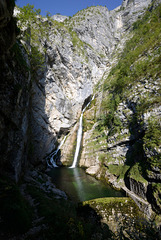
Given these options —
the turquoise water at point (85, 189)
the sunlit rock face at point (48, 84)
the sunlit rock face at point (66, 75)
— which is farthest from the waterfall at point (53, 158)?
the turquoise water at point (85, 189)

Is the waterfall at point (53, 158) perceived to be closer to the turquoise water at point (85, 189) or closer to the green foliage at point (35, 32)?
the turquoise water at point (85, 189)

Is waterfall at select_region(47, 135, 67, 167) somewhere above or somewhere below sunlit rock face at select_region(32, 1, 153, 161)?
below

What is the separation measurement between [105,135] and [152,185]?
40.3 feet

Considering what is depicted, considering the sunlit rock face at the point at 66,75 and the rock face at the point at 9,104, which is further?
the sunlit rock face at the point at 66,75

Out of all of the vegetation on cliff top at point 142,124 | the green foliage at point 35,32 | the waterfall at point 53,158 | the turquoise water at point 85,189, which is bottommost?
the turquoise water at point 85,189

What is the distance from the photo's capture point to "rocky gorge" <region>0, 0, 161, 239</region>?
27.3 ft

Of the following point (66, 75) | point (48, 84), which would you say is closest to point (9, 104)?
point (48, 84)

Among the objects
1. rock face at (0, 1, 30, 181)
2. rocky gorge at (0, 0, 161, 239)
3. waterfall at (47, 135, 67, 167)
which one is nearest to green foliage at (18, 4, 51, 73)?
rocky gorge at (0, 0, 161, 239)

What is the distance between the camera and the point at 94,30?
4853 centimetres

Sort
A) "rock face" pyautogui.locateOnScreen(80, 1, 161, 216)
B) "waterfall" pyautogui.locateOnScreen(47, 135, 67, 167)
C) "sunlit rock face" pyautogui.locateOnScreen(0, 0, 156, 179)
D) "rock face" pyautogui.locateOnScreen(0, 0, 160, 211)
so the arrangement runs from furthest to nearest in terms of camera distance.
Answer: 1. "waterfall" pyautogui.locateOnScreen(47, 135, 67, 167)
2. "rock face" pyautogui.locateOnScreen(80, 1, 161, 216)
3. "rock face" pyautogui.locateOnScreen(0, 0, 160, 211)
4. "sunlit rock face" pyautogui.locateOnScreen(0, 0, 156, 179)

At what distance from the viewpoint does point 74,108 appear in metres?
30.1

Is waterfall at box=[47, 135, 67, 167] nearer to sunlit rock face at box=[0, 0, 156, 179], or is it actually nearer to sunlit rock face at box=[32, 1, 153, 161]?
sunlit rock face at box=[0, 0, 156, 179]

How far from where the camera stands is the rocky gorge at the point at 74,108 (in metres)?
8.33

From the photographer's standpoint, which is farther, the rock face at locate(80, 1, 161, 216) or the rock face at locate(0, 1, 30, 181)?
the rock face at locate(80, 1, 161, 216)
